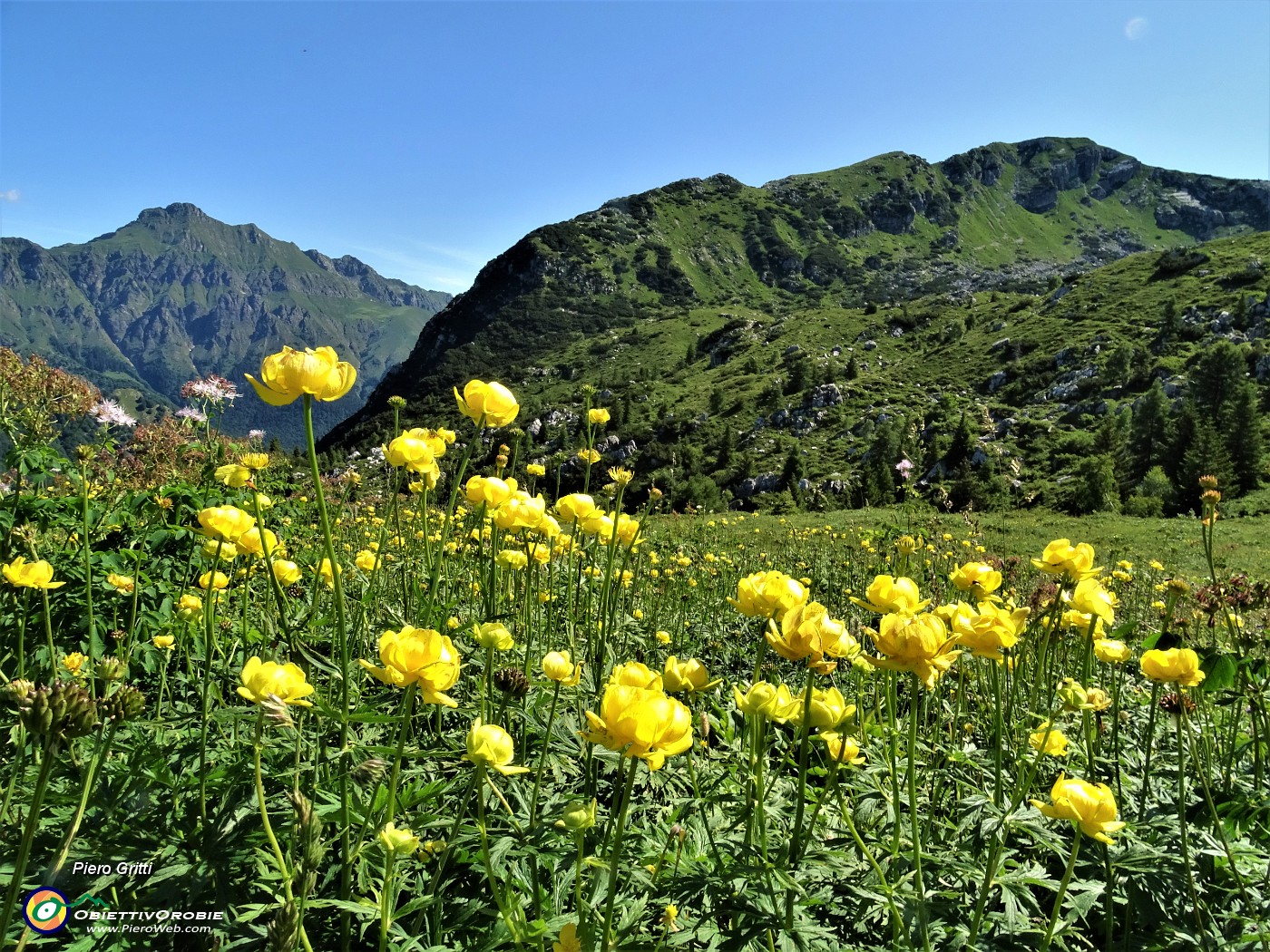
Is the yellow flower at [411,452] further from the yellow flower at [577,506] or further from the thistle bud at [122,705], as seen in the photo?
the thistle bud at [122,705]

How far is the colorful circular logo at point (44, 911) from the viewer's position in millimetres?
1330

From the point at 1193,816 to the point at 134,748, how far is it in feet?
11.0

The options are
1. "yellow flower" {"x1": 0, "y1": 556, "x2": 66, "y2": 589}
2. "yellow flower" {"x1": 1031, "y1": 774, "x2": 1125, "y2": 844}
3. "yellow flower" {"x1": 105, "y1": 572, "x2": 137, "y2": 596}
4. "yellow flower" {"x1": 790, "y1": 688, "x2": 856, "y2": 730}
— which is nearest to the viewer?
"yellow flower" {"x1": 1031, "y1": 774, "x2": 1125, "y2": 844}

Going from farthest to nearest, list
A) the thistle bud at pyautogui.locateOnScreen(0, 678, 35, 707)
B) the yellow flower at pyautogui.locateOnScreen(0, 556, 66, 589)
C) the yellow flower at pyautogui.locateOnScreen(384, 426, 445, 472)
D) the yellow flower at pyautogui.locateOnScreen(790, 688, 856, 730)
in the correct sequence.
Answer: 1. the yellow flower at pyautogui.locateOnScreen(384, 426, 445, 472)
2. the yellow flower at pyautogui.locateOnScreen(0, 556, 66, 589)
3. the yellow flower at pyautogui.locateOnScreen(790, 688, 856, 730)
4. the thistle bud at pyautogui.locateOnScreen(0, 678, 35, 707)

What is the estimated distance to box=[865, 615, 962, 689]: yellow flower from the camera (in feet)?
4.50

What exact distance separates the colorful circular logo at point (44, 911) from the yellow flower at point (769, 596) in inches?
65.0

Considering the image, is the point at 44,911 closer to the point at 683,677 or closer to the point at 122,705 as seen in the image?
the point at 122,705

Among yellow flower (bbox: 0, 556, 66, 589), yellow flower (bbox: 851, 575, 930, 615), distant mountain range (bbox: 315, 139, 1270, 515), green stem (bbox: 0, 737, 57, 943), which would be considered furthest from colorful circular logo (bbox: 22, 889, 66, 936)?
Answer: distant mountain range (bbox: 315, 139, 1270, 515)

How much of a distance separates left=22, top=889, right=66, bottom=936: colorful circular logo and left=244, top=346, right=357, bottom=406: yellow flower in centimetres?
115

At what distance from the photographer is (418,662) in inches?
50.7

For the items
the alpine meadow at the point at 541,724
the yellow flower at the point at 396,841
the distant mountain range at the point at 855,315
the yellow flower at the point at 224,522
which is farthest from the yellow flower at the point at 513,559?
the distant mountain range at the point at 855,315

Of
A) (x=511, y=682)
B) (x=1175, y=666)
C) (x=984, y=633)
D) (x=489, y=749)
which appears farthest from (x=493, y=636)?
(x=1175, y=666)

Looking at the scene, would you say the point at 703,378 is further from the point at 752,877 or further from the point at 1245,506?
the point at 752,877

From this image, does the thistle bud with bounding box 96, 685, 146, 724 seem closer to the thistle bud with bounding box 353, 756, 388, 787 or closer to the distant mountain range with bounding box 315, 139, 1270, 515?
the thistle bud with bounding box 353, 756, 388, 787
